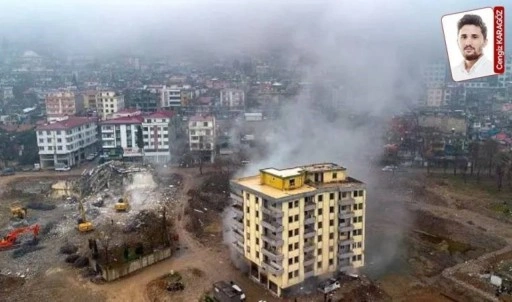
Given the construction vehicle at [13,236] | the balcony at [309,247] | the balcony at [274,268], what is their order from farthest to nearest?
the construction vehicle at [13,236] < the balcony at [309,247] < the balcony at [274,268]

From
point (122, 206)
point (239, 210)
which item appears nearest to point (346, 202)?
point (239, 210)

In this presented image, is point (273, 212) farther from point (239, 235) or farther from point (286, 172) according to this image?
point (239, 235)

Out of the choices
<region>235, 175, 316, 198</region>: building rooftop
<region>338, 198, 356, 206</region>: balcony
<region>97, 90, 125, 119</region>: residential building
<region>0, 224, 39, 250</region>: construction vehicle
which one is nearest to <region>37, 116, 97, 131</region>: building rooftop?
<region>97, 90, 125, 119</region>: residential building

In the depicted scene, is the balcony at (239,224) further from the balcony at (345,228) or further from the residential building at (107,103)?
the residential building at (107,103)

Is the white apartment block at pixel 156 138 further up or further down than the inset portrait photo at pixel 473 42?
further down

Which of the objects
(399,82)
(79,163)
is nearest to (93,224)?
(79,163)

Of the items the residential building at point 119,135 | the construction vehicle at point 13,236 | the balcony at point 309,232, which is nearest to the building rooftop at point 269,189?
the balcony at point 309,232

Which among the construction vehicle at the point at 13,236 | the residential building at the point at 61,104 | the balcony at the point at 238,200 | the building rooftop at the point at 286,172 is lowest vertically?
the construction vehicle at the point at 13,236

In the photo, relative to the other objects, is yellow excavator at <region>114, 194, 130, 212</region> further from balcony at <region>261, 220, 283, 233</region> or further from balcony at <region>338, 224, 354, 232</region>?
balcony at <region>338, 224, 354, 232</region>
